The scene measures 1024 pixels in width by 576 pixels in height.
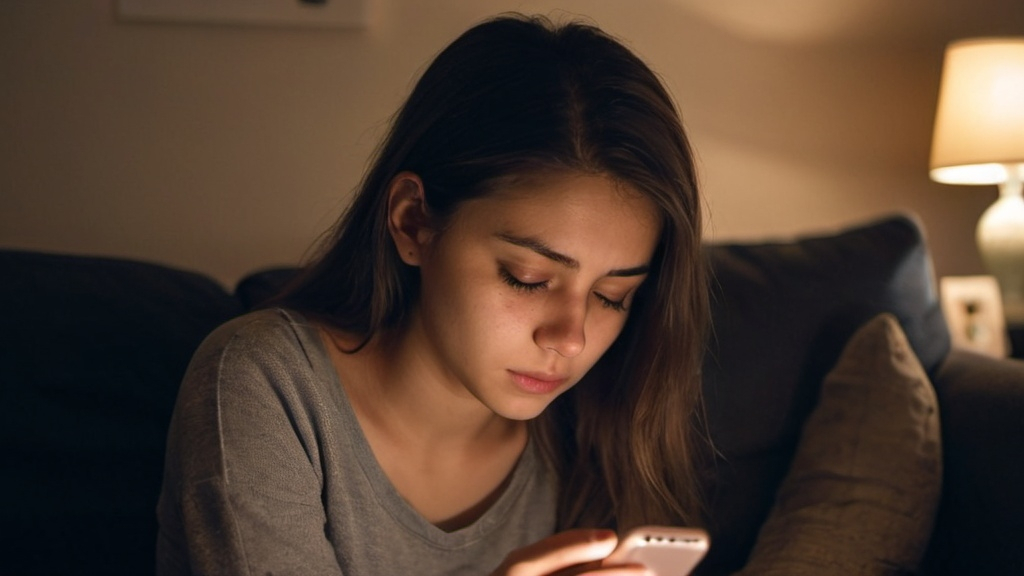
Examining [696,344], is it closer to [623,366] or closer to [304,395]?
[623,366]

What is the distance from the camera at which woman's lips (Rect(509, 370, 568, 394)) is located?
1099 mm

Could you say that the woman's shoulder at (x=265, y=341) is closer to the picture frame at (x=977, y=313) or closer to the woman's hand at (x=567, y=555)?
the woman's hand at (x=567, y=555)

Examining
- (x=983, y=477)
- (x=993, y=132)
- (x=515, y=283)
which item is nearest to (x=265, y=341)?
(x=515, y=283)

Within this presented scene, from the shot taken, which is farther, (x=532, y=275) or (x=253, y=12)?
(x=253, y=12)

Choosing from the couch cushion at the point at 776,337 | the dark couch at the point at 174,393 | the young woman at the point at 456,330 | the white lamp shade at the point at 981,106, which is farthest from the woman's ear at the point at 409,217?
the white lamp shade at the point at 981,106

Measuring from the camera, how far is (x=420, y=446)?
4.12 ft

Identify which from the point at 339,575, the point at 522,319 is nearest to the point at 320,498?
the point at 339,575

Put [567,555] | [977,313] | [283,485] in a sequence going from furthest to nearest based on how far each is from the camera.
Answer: [977,313], [283,485], [567,555]

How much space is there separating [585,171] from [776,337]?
1.93ft

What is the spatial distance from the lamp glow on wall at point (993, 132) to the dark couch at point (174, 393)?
637 millimetres

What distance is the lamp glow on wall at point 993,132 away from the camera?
2053mm

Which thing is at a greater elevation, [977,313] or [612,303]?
[612,303]

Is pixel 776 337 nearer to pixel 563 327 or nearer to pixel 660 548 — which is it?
pixel 563 327

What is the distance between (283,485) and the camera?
1000 mm
